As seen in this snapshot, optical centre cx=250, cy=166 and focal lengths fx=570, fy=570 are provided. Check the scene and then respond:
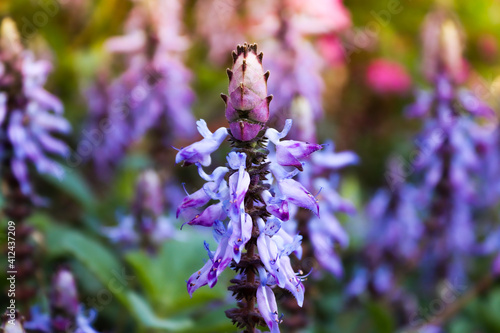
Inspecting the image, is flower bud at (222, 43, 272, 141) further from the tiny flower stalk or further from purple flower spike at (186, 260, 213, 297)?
the tiny flower stalk

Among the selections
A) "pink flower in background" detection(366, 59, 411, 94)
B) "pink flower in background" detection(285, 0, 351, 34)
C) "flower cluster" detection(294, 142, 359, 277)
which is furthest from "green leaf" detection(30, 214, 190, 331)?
"pink flower in background" detection(366, 59, 411, 94)

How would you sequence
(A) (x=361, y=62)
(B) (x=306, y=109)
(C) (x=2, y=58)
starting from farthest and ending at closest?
(A) (x=361, y=62), (B) (x=306, y=109), (C) (x=2, y=58)

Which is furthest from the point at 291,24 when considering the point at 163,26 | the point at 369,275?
the point at 369,275

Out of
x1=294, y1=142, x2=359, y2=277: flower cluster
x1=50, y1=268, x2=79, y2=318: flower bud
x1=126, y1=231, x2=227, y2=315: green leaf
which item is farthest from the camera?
x1=294, y1=142, x2=359, y2=277: flower cluster

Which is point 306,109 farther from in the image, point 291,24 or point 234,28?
point 234,28

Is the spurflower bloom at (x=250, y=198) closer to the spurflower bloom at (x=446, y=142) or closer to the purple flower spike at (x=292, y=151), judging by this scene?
the purple flower spike at (x=292, y=151)

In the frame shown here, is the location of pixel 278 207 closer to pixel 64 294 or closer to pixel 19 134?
pixel 64 294

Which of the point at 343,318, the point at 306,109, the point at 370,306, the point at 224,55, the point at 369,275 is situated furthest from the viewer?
the point at 224,55
